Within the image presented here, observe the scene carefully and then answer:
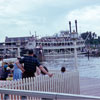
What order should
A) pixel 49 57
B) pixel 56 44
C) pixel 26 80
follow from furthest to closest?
pixel 56 44 < pixel 49 57 < pixel 26 80

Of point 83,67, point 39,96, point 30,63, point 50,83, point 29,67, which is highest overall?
point 30,63

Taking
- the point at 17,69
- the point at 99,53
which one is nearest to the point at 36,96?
the point at 17,69

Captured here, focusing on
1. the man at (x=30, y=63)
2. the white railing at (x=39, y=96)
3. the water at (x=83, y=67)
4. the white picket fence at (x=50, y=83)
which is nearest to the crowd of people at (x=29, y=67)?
the man at (x=30, y=63)

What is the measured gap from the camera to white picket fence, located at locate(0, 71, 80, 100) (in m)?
7.77

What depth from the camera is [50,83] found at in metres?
9.29

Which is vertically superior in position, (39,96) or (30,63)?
(30,63)

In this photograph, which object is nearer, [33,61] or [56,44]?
[33,61]

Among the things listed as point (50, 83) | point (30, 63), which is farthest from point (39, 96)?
point (50, 83)

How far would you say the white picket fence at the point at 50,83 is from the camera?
777 cm

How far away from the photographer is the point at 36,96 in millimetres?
4289

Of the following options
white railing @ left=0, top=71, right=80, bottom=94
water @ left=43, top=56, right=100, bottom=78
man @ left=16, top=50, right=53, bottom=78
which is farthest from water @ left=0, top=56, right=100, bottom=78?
man @ left=16, top=50, right=53, bottom=78

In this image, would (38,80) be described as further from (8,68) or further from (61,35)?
(61,35)

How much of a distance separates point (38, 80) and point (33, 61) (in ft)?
2.01

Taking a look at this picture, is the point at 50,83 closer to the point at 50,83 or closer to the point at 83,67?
the point at 50,83
